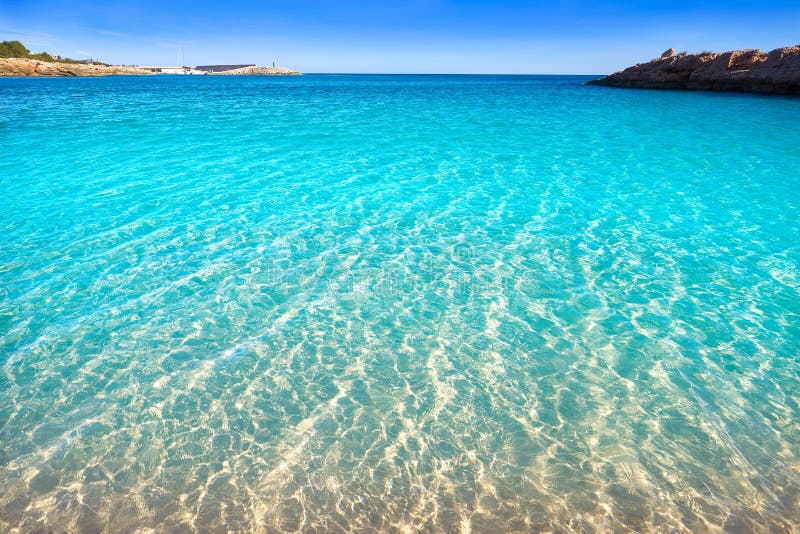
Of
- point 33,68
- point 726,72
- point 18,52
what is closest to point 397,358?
point 726,72

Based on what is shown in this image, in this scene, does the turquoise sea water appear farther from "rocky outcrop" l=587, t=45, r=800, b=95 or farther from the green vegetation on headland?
the green vegetation on headland

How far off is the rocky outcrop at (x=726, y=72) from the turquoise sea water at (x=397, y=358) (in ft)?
169

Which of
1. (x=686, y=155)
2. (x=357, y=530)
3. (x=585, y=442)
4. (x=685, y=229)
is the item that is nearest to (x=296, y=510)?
(x=357, y=530)

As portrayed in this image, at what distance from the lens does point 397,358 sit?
234 inches

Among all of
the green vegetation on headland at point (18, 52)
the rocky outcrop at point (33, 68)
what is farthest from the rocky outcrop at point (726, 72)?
the green vegetation on headland at point (18, 52)

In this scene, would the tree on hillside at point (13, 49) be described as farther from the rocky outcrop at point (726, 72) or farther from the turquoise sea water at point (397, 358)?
the turquoise sea water at point (397, 358)

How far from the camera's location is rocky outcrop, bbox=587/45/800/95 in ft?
165

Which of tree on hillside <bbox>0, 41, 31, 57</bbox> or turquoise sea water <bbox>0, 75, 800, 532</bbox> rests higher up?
tree on hillside <bbox>0, 41, 31, 57</bbox>

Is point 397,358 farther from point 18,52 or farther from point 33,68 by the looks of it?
point 18,52

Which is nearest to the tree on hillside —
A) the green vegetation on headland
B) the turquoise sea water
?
the green vegetation on headland

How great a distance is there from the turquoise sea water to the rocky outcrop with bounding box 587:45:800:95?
51364 mm

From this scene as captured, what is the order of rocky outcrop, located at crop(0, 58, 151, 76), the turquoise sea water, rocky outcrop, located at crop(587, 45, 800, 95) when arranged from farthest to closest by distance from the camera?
rocky outcrop, located at crop(0, 58, 151, 76) → rocky outcrop, located at crop(587, 45, 800, 95) → the turquoise sea water

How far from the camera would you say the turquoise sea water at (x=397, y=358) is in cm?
412

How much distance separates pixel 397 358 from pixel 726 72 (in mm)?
71516
